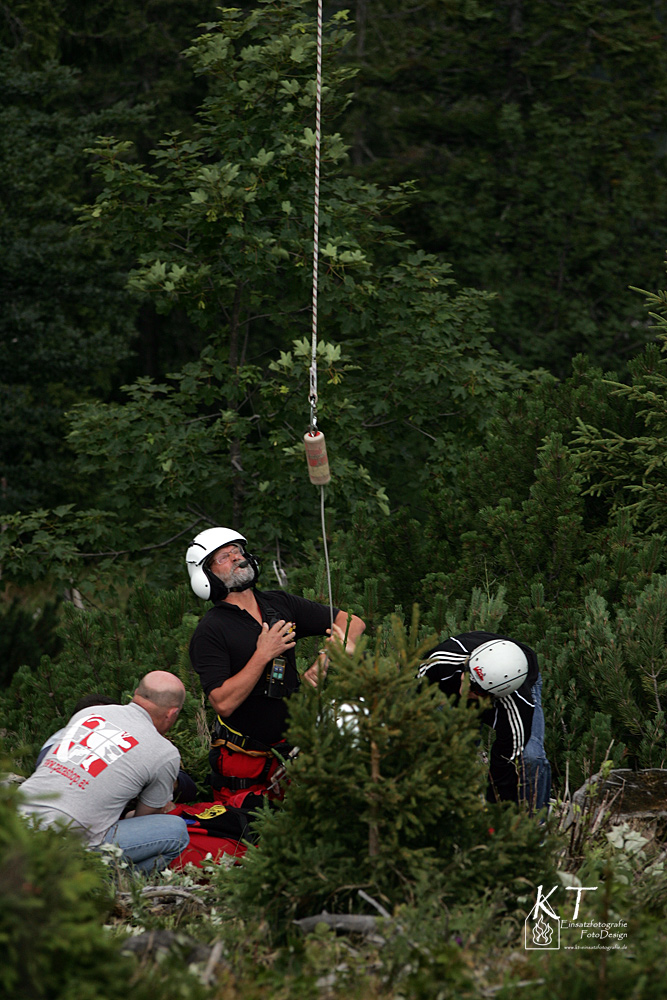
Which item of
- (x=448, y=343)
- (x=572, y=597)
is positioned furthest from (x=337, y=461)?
(x=572, y=597)

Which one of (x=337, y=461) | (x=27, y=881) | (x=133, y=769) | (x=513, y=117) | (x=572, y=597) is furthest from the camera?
(x=513, y=117)

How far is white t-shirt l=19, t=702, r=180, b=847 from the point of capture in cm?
429

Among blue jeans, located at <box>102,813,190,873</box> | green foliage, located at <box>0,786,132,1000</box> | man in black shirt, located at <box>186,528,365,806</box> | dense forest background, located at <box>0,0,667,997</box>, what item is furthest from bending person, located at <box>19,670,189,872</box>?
green foliage, located at <box>0,786,132,1000</box>

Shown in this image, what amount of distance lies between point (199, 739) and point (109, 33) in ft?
49.8

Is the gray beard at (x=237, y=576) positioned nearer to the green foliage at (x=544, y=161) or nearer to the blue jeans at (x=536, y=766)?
the blue jeans at (x=536, y=766)

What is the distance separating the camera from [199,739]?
5980 millimetres

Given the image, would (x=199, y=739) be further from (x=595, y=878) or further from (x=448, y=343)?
(x=448, y=343)

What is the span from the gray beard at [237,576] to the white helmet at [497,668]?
1.25 meters

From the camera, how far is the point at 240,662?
4.94 m

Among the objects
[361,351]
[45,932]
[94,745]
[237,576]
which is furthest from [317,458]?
[361,351]

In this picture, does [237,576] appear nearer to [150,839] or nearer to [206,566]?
[206,566]

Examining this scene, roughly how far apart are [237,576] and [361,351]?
7004 mm

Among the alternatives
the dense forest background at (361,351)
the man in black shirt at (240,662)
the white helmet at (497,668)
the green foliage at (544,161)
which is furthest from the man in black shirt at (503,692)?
the green foliage at (544,161)

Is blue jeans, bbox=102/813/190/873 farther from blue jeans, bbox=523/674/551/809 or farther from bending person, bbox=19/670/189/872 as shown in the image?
blue jeans, bbox=523/674/551/809
